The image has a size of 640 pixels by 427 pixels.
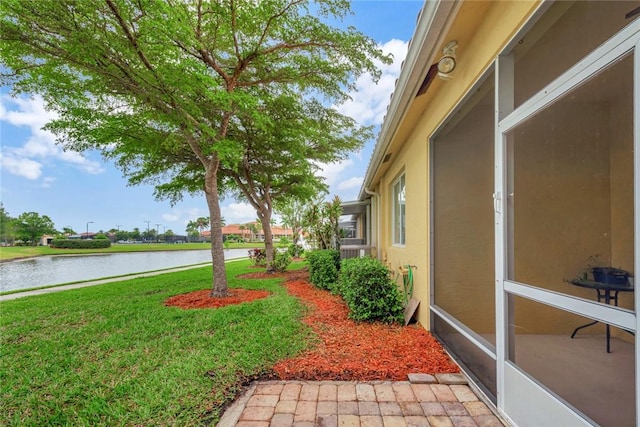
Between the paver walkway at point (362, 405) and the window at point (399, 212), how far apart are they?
356 centimetres

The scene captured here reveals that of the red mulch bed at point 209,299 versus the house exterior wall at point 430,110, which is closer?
the house exterior wall at point 430,110

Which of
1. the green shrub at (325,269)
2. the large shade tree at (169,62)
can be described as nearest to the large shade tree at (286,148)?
the large shade tree at (169,62)

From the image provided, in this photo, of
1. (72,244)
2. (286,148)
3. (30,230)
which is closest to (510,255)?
(286,148)

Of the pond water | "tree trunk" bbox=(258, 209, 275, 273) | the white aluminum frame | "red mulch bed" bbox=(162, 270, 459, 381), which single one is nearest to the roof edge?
the white aluminum frame

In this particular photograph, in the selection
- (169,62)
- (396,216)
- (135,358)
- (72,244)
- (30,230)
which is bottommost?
(72,244)

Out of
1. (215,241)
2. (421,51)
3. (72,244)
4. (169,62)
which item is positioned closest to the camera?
(421,51)

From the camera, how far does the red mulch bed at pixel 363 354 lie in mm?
2904

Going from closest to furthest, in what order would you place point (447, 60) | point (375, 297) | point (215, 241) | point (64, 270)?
point (447, 60), point (375, 297), point (215, 241), point (64, 270)

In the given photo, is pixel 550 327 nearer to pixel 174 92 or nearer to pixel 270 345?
pixel 270 345

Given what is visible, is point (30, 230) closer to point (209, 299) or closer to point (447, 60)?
point (209, 299)

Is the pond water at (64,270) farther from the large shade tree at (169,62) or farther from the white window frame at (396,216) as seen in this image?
the white window frame at (396,216)

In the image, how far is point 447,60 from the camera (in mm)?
2891

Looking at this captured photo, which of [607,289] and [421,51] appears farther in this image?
[421,51]

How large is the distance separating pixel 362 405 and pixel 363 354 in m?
0.92
